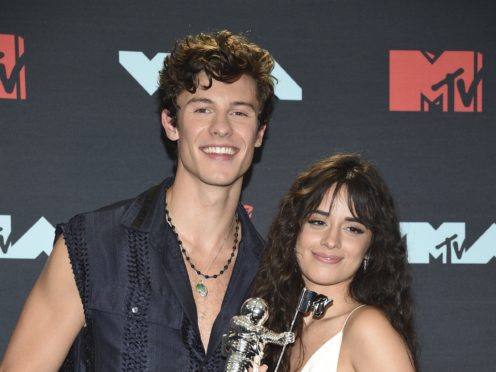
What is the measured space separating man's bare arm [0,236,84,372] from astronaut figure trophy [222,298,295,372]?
0.49 m

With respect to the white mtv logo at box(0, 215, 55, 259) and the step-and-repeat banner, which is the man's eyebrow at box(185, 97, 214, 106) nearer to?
the step-and-repeat banner

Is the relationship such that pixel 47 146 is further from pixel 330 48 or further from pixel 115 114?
pixel 330 48

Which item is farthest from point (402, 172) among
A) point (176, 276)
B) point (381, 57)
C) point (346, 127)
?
point (176, 276)

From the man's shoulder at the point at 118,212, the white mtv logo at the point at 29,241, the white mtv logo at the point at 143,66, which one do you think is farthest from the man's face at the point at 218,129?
the white mtv logo at the point at 29,241

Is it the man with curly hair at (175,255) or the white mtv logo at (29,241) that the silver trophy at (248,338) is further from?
the white mtv logo at (29,241)

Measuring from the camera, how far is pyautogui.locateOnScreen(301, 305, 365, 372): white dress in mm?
1766

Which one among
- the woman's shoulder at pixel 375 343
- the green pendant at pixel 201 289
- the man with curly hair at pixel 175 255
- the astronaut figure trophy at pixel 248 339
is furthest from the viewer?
the green pendant at pixel 201 289

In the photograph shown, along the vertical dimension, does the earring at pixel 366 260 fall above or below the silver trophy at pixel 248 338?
above

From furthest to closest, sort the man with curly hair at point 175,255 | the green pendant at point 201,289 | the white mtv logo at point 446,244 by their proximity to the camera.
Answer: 1. the white mtv logo at point 446,244
2. the green pendant at point 201,289
3. the man with curly hair at point 175,255

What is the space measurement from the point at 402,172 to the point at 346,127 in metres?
0.26

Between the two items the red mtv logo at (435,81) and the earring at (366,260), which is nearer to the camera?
the earring at (366,260)

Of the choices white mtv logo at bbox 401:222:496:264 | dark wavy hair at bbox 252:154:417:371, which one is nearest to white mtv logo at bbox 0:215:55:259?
dark wavy hair at bbox 252:154:417:371

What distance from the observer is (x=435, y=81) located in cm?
248

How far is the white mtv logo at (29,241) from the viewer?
229 cm
